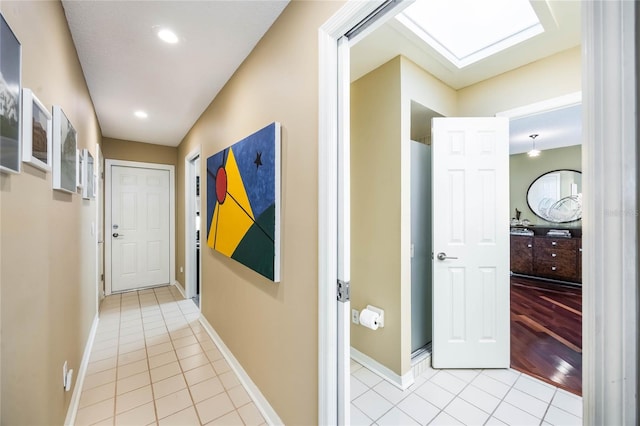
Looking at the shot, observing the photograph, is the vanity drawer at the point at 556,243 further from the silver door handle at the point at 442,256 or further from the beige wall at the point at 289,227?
the beige wall at the point at 289,227

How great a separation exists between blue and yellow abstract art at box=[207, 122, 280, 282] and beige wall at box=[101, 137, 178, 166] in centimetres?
274

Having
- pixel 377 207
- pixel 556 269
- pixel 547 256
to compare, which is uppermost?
pixel 377 207

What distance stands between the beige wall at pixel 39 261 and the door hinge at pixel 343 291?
1065 millimetres

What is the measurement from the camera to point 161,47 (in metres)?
1.81

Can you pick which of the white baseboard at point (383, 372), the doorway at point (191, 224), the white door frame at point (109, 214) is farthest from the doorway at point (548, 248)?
the white door frame at point (109, 214)

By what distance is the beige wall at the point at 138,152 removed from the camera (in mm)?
3988

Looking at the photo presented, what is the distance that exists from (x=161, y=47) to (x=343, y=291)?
1.98 m

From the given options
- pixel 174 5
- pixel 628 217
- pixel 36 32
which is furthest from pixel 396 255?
pixel 36 32

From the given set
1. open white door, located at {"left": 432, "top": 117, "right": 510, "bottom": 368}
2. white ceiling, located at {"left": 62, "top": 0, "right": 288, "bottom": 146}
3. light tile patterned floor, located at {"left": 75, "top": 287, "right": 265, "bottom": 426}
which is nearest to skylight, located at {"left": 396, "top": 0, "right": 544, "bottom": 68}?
open white door, located at {"left": 432, "top": 117, "right": 510, "bottom": 368}

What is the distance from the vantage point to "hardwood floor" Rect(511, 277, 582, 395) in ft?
6.69

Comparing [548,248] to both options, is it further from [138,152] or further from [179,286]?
[138,152]

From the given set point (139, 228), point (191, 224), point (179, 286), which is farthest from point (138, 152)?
point (179, 286)

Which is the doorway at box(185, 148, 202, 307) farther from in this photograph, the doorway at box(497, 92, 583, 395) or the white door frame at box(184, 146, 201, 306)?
the doorway at box(497, 92, 583, 395)

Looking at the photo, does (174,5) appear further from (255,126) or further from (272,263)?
(272,263)
